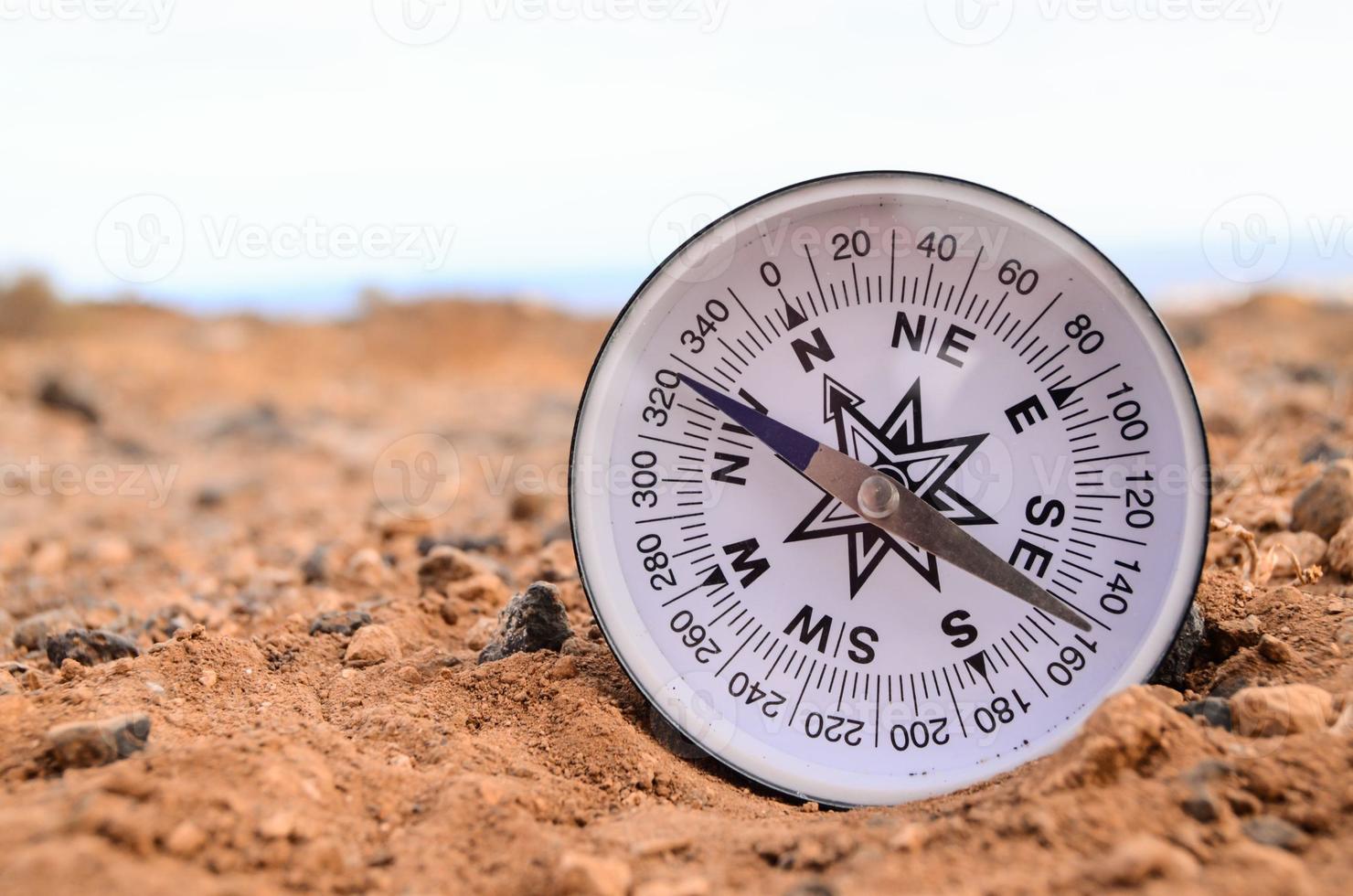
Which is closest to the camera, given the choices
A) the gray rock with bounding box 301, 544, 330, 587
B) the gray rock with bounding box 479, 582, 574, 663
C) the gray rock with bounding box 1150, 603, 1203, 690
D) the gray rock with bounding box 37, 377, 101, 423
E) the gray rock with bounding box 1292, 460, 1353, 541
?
the gray rock with bounding box 1150, 603, 1203, 690

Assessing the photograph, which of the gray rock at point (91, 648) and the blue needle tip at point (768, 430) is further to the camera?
the gray rock at point (91, 648)

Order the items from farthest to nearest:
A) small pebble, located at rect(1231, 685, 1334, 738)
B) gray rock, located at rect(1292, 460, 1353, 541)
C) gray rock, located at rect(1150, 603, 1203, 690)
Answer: gray rock, located at rect(1292, 460, 1353, 541) → gray rock, located at rect(1150, 603, 1203, 690) → small pebble, located at rect(1231, 685, 1334, 738)

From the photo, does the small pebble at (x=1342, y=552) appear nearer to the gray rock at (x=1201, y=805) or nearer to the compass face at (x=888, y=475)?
the compass face at (x=888, y=475)

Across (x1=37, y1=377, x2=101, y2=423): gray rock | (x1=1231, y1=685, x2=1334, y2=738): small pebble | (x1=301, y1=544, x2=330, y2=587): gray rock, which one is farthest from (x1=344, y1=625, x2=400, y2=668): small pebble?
(x1=37, y1=377, x2=101, y2=423): gray rock

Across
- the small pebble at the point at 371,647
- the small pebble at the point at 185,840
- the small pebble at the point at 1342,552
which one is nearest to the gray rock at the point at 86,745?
the small pebble at the point at 185,840

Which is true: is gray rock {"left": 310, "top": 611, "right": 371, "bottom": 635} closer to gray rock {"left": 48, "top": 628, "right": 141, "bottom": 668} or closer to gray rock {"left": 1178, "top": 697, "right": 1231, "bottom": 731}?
gray rock {"left": 48, "top": 628, "right": 141, "bottom": 668}
